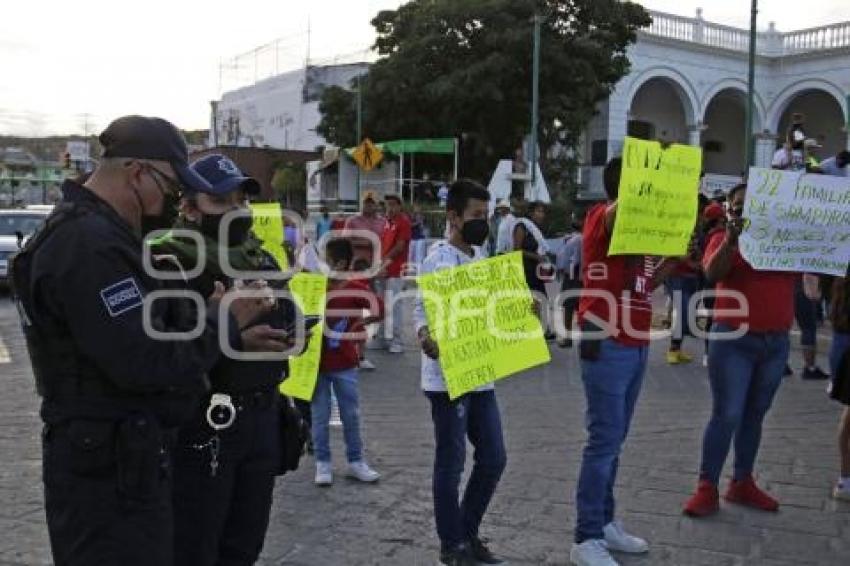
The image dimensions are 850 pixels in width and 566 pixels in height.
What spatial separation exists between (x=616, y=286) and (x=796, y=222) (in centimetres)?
137

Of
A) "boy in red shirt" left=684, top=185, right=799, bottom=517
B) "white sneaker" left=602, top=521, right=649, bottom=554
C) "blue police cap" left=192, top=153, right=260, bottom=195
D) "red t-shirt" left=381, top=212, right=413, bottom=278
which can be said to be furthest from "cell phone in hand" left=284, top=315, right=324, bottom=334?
"red t-shirt" left=381, top=212, right=413, bottom=278

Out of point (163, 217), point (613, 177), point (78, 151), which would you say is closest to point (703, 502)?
point (613, 177)

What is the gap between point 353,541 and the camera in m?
4.46

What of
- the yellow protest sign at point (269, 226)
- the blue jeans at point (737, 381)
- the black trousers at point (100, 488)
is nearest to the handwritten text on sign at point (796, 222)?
the blue jeans at point (737, 381)

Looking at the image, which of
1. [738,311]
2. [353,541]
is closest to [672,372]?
[738,311]

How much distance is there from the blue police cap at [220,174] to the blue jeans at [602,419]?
180 cm

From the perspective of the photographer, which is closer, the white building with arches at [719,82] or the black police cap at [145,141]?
the black police cap at [145,141]

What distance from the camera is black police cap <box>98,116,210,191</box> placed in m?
2.42

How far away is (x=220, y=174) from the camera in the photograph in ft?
10.4

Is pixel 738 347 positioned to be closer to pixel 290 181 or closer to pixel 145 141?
pixel 145 141

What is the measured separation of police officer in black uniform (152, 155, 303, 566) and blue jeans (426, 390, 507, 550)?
1.00 meters

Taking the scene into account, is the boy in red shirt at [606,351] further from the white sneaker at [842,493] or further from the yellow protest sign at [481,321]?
the white sneaker at [842,493]

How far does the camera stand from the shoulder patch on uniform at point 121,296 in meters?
2.23

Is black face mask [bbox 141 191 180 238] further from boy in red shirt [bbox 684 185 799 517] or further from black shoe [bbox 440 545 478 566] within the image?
boy in red shirt [bbox 684 185 799 517]
